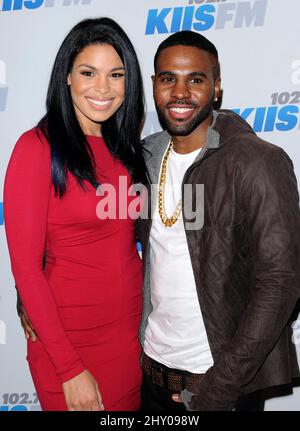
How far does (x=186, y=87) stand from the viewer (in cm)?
208

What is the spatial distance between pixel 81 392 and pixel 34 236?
66 centimetres

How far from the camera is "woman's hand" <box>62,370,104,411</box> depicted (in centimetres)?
205

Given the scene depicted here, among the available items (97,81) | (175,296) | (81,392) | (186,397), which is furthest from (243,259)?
(97,81)

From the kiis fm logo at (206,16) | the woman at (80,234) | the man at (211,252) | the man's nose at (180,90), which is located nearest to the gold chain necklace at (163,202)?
the man at (211,252)

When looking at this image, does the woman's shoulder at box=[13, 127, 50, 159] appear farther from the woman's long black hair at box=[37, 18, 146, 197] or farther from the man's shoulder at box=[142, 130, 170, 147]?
the man's shoulder at box=[142, 130, 170, 147]

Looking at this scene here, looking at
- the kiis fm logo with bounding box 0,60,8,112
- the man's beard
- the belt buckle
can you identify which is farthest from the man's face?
the kiis fm logo with bounding box 0,60,8,112

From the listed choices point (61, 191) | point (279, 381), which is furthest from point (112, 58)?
point (279, 381)

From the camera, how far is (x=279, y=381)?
2.03 metres

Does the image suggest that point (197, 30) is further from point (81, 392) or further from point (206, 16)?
point (81, 392)

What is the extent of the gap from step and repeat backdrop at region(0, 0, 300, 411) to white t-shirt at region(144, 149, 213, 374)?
0.92m

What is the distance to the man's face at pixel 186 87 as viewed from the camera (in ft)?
6.81

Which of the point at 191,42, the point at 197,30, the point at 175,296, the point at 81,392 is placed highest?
the point at 197,30
